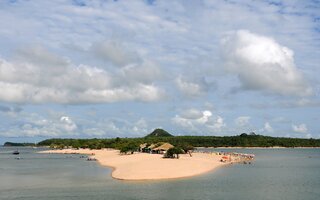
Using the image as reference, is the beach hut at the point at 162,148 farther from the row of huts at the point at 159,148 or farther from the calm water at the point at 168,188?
the calm water at the point at 168,188

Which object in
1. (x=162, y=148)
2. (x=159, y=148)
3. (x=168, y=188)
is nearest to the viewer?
(x=168, y=188)

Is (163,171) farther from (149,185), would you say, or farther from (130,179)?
(149,185)

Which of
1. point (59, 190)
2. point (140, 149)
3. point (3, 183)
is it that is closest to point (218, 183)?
point (59, 190)

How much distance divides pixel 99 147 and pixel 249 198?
157 meters

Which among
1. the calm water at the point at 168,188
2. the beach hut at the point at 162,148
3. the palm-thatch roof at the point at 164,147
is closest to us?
the calm water at the point at 168,188

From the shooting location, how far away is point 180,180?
57062mm

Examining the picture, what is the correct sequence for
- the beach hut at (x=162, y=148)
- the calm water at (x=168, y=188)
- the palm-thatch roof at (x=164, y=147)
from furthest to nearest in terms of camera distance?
the beach hut at (x=162, y=148) < the palm-thatch roof at (x=164, y=147) < the calm water at (x=168, y=188)

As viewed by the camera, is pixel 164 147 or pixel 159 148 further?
pixel 159 148

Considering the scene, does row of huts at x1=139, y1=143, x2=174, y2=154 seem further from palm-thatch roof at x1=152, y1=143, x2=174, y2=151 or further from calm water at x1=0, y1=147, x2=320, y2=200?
calm water at x1=0, y1=147, x2=320, y2=200

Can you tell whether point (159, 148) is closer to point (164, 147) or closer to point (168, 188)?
point (164, 147)

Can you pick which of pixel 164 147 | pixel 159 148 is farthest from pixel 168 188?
pixel 159 148

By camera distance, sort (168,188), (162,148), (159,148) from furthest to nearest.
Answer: (159,148)
(162,148)
(168,188)

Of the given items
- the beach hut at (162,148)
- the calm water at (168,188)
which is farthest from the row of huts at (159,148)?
the calm water at (168,188)

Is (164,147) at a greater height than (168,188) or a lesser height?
greater
